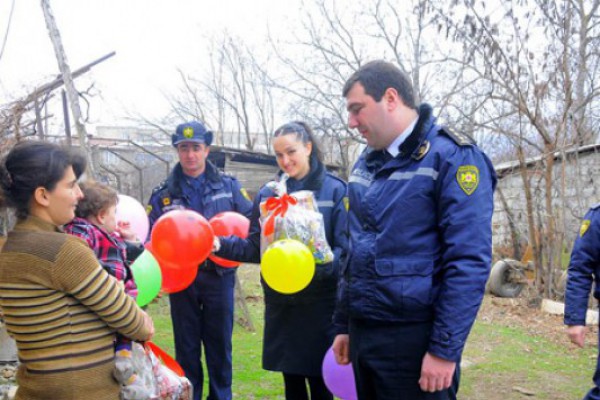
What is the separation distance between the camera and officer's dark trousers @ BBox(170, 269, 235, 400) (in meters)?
3.70

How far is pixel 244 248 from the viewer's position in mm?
3295

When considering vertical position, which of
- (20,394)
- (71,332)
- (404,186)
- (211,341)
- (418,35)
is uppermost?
(418,35)

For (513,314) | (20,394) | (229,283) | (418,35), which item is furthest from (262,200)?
(418,35)

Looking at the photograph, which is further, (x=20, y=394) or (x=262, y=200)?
(x=262, y=200)

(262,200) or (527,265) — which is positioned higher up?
(262,200)

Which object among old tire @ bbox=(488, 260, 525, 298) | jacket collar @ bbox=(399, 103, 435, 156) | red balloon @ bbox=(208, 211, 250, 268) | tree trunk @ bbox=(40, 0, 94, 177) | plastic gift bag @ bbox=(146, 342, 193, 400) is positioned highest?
tree trunk @ bbox=(40, 0, 94, 177)

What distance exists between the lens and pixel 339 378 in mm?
2754

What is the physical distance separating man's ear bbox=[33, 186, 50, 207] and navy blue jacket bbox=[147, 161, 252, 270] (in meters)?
1.74

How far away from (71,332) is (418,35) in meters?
14.0

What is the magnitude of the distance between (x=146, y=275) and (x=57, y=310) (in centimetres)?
102

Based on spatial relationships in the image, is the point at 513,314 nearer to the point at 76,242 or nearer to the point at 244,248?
the point at 244,248

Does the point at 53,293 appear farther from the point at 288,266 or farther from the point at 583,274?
the point at 583,274

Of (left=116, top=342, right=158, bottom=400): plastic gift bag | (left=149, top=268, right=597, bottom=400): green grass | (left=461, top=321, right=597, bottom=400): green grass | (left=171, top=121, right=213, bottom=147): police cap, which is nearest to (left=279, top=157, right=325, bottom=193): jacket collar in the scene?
(left=171, top=121, right=213, bottom=147): police cap

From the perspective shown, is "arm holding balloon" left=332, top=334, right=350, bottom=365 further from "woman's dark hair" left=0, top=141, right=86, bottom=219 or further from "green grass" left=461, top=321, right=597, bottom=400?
"green grass" left=461, top=321, right=597, bottom=400
